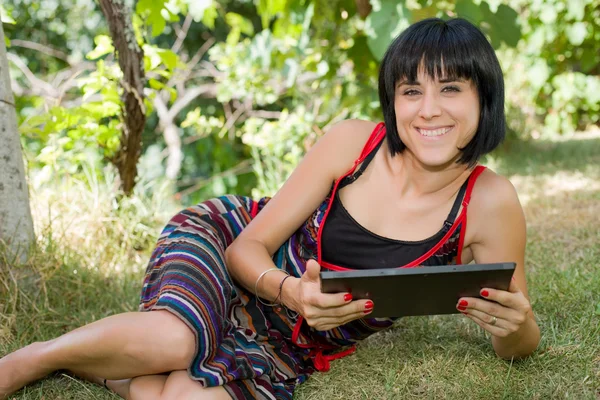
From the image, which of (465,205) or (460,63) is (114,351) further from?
(460,63)

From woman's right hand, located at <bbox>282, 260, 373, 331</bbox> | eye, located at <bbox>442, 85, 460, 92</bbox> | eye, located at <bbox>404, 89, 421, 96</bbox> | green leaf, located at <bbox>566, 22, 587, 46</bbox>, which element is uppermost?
green leaf, located at <bbox>566, 22, 587, 46</bbox>

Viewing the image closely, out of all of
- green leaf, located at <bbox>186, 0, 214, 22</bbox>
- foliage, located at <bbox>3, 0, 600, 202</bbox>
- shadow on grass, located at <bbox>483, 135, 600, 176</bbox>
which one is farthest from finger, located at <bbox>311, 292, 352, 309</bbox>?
shadow on grass, located at <bbox>483, 135, 600, 176</bbox>

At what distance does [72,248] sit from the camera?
3.02m

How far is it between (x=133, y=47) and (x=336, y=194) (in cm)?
150

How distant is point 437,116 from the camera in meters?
1.82

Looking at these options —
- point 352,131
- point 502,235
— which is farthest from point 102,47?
point 502,235

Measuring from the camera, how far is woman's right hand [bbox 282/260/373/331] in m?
1.61

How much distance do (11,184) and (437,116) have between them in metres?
1.54

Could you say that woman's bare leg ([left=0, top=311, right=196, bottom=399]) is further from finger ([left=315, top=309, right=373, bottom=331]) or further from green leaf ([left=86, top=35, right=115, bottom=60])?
green leaf ([left=86, top=35, right=115, bottom=60])

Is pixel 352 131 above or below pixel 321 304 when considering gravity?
above

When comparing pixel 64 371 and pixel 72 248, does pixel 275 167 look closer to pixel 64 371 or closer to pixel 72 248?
pixel 72 248

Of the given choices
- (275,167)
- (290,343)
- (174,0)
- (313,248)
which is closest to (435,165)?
(313,248)

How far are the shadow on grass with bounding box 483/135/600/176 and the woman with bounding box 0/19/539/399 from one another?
300 centimetres

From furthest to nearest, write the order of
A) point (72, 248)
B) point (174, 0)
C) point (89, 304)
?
point (174, 0)
point (72, 248)
point (89, 304)
